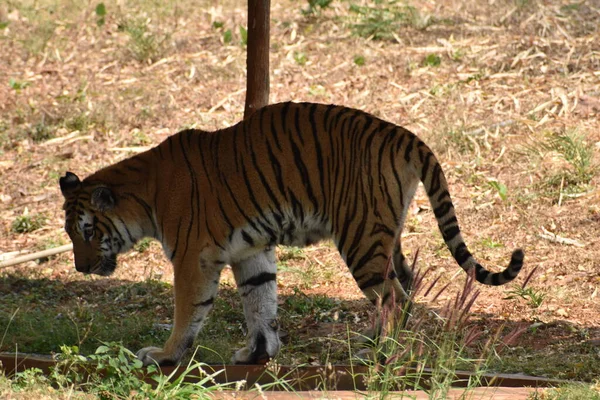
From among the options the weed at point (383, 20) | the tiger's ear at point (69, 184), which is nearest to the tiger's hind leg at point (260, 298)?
the tiger's ear at point (69, 184)

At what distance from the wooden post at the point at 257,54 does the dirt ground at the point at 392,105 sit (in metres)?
1.49

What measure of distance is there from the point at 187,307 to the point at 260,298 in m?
0.58

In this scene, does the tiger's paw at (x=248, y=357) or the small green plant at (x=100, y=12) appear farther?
the small green plant at (x=100, y=12)

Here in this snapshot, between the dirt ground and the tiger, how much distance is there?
3.30 feet

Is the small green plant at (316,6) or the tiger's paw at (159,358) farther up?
the small green plant at (316,6)

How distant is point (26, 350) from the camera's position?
5566 millimetres

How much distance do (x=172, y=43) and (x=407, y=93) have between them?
142 inches

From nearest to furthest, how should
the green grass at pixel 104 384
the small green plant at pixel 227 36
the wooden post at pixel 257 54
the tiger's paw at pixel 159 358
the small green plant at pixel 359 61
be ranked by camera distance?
the green grass at pixel 104 384 → the tiger's paw at pixel 159 358 → the wooden post at pixel 257 54 → the small green plant at pixel 359 61 → the small green plant at pixel 227 36

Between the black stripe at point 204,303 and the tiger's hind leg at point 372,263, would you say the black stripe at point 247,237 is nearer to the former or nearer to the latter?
the black stripe at point 204,303

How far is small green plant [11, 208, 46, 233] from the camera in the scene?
877 centimetres

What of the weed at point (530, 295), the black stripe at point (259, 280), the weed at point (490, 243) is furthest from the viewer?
the weed at point (490, 243)

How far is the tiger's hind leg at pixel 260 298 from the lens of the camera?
19.1ft

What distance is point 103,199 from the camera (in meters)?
5.73

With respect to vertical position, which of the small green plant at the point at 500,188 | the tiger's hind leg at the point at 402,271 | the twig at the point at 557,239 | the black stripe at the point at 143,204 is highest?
the black stripe at the point at 143,204
